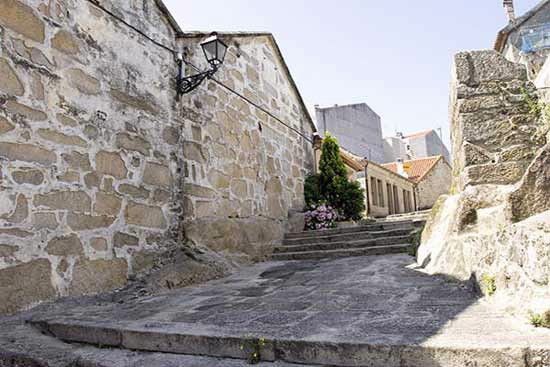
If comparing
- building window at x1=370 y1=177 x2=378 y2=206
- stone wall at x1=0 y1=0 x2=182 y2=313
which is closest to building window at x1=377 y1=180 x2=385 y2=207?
building window at x1=370 y1=177 x2=378 y2=206

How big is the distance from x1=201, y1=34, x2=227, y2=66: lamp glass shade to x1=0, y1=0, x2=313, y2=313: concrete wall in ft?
1.59

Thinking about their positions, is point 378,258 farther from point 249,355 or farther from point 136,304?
point 249,355

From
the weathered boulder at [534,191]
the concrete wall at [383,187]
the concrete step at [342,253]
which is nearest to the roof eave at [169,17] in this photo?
the concrete step at [342,253]

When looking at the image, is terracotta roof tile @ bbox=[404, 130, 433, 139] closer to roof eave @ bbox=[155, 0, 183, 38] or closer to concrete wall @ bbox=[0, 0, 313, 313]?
concrete wall @ bbox=[0, 0, 313, 313]

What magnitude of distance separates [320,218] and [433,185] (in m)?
16.2

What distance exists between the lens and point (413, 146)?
30.6 meters

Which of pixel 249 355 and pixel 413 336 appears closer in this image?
pixel 413 336

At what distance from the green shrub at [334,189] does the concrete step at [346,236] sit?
1604mm

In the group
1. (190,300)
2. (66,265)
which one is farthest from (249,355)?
(66,265)

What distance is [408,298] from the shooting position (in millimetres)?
2592

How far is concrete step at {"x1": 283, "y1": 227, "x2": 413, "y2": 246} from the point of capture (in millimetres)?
6066

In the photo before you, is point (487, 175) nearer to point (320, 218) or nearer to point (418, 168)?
point (320, 218)

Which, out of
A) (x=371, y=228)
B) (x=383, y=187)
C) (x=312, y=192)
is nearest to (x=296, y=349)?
(x=371, y=228)

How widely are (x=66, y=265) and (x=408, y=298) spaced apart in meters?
2.56
